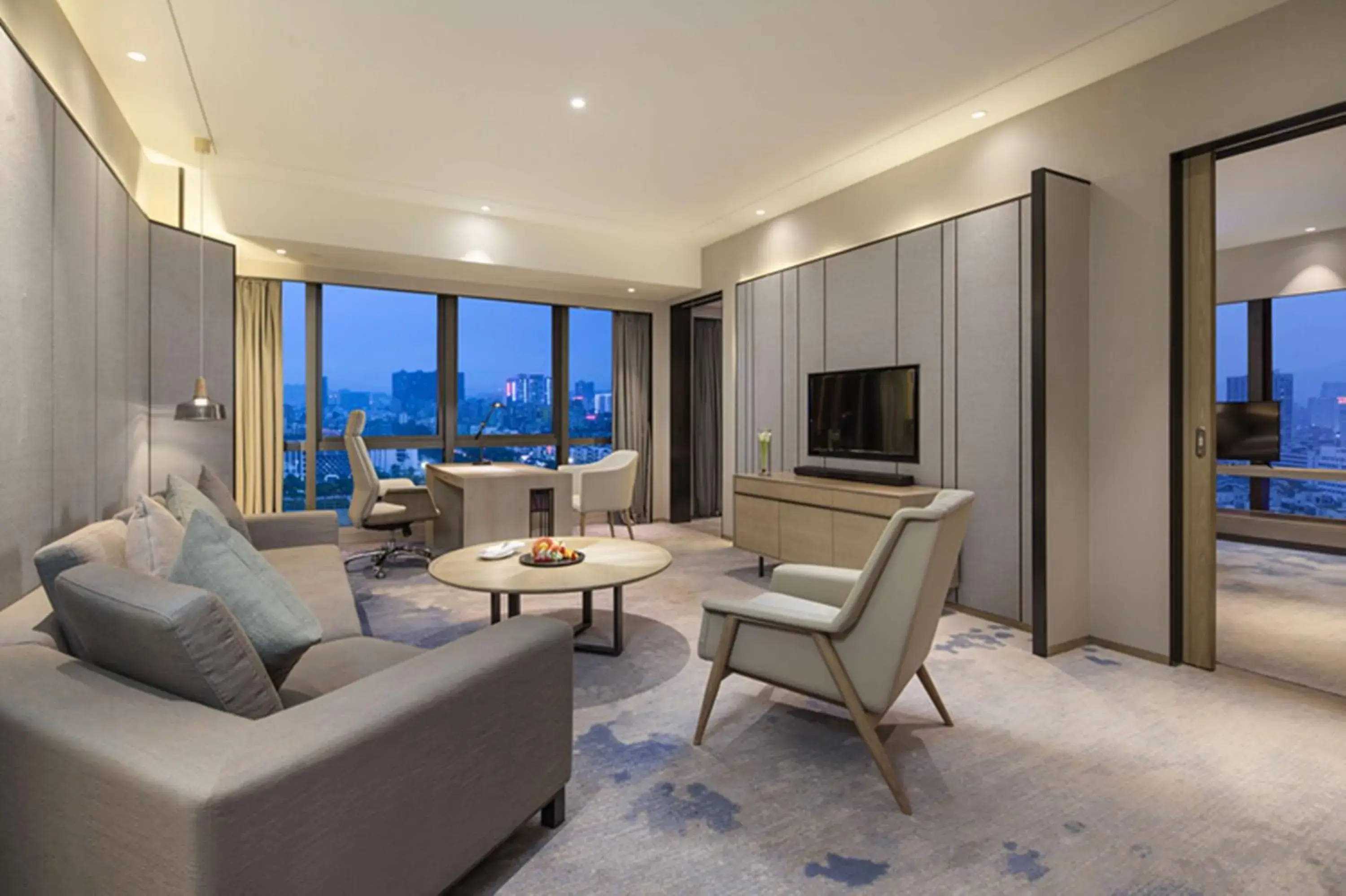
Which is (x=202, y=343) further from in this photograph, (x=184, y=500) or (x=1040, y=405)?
(x=1040, y=405)

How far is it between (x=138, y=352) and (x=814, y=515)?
13.0ft

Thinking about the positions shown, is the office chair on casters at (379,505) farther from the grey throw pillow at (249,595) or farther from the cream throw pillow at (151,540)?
the grey throw pillow at (249,595)

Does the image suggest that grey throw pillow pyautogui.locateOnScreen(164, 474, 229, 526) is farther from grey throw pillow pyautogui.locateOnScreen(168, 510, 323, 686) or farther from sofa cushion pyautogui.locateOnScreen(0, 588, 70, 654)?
grey throw pillow pyautogui.locateOnScreen(168, 510, 323, 686)

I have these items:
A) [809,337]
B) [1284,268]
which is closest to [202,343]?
[809,337]

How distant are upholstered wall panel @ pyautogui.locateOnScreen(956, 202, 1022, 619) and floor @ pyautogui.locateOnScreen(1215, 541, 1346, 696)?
104 centimetres

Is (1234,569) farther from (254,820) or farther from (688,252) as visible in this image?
(254,820)

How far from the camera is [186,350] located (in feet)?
13.3

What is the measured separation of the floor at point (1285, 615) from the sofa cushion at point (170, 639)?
3.93 m

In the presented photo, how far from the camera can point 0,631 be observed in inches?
60.9

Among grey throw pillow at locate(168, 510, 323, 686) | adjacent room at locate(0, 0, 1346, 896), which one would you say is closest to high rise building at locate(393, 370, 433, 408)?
adjacent room at locate(0, 0, 1346, 896)

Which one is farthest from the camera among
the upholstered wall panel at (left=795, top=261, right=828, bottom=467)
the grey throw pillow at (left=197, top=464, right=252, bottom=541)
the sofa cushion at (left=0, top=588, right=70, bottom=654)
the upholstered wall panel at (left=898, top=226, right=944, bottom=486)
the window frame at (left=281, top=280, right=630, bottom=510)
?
the window frame at (left=281, top=280, right=630, bottom=510)

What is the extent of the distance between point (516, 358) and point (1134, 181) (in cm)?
557

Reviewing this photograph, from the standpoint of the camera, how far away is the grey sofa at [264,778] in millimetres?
1018

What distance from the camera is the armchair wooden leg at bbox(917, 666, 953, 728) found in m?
2.42
